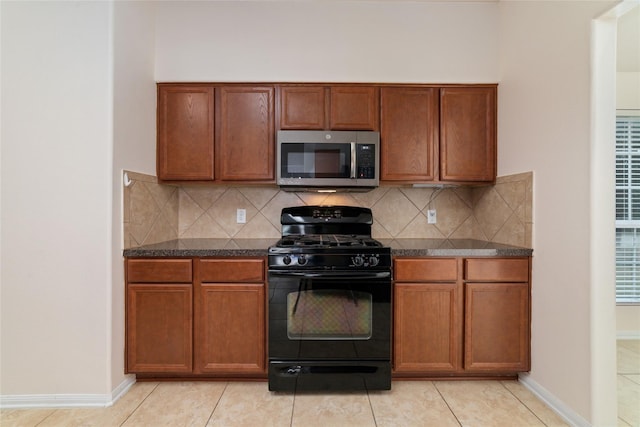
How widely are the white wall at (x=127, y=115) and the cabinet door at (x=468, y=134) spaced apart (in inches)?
86.0

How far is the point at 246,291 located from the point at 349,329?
709 mm

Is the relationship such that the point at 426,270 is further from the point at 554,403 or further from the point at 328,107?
the point at 328,107

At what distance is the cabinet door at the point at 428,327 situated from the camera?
214 centimetres

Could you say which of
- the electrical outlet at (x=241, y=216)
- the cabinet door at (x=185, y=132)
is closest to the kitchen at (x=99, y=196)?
the cabinet door at (x=185, y=132)

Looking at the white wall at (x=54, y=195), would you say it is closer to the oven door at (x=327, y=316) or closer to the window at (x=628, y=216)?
the oven door at (x=327, y=316)

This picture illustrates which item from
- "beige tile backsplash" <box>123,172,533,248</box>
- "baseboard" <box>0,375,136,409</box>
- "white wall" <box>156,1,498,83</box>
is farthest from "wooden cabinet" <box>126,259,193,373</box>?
"white wall" <box>156,1,498,83</box>

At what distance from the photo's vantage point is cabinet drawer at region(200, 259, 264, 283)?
213cm

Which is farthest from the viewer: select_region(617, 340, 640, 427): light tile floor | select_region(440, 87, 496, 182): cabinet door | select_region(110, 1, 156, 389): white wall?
select_region(440, 87, 496, 182): cabinet door

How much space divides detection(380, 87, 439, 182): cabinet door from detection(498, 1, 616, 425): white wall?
1.83ft

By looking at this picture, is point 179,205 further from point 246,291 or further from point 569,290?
point 569,290

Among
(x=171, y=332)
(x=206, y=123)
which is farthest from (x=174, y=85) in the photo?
(x=171, y=332)

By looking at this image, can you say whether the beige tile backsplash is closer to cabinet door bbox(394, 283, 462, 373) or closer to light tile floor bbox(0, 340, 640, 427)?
cabinet door bbox(394, 283, 462, 373)

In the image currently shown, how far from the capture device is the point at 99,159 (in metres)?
A: 1.94

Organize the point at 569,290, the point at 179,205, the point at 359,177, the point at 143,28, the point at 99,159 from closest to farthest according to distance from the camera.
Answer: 1. the point at 569,290
2. the point at 99,159
3. the point at 143,28
4. the point at 359,177
5. the point at 179,205
